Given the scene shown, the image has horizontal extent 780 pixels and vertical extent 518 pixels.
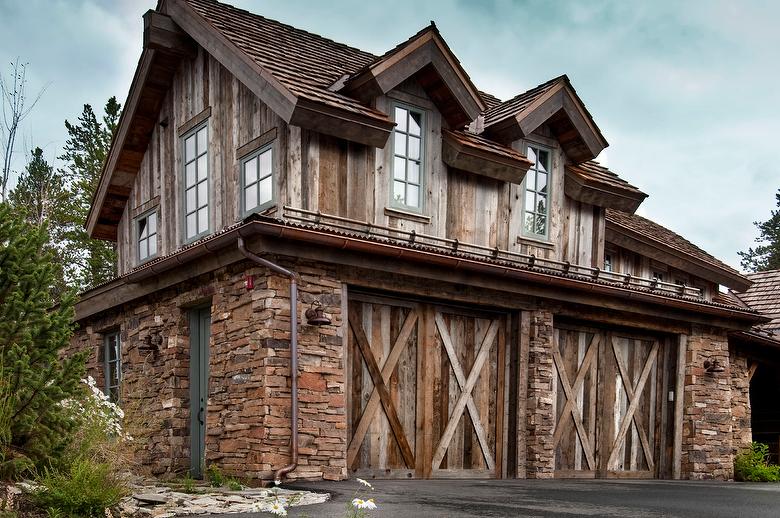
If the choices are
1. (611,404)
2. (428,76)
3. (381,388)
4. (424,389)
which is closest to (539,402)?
(424,389)

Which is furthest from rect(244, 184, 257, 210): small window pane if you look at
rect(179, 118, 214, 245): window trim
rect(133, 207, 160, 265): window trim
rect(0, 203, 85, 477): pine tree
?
rect(0, 203, 85, 477): pine tree

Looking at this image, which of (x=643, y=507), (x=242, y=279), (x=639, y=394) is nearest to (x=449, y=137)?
(x=242, y=279)

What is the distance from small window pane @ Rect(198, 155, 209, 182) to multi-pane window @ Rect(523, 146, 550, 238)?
5.27m

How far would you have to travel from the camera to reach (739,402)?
1675cm

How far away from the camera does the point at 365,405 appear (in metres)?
11.4

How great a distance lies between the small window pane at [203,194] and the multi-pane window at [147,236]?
1.80m

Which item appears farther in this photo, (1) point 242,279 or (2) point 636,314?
(2) point 636,314

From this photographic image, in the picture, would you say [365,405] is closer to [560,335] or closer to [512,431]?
[512,431]

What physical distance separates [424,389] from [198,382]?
10.7 feet

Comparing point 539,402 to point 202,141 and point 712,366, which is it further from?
point 202,141

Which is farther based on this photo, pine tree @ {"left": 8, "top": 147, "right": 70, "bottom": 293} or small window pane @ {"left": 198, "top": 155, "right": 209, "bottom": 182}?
pine tree @ {"left": 8, "top": 147, "right": 70, "bottom": 293}

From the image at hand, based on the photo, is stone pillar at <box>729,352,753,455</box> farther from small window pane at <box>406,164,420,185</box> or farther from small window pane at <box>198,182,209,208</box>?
small window pane at <box>198,182,209,208</box>

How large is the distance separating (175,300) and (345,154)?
3.27 metres

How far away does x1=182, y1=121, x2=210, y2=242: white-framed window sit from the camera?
13.9m
